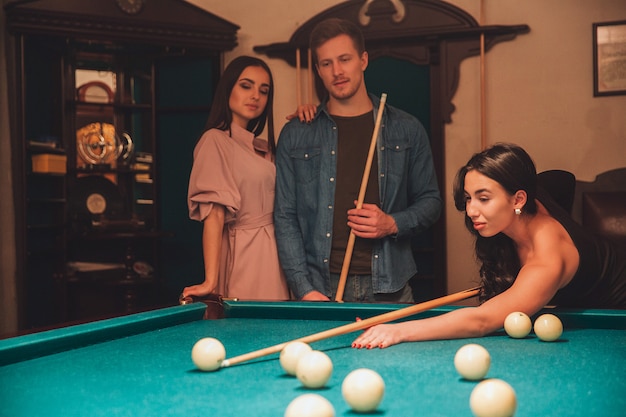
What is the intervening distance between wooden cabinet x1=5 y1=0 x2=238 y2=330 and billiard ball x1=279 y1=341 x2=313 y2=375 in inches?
114

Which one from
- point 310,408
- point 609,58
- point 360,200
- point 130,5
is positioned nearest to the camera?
point 310,408

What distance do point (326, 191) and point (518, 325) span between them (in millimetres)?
1282

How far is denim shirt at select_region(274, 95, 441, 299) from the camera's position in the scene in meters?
2.87

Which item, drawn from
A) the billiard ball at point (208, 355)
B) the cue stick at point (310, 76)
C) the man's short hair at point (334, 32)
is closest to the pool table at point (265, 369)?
the billiard ball at point (208, 355)

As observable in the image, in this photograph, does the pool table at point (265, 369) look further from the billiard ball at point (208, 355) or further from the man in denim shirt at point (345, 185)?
the man in denim shirt at point (345, 185)

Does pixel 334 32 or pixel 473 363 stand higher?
pixel 334 32

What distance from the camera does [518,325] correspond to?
5.88 ft

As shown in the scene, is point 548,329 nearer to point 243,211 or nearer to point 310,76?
point 243,211

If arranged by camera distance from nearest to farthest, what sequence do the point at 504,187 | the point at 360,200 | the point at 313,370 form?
the point at 313,370
the point at 504,187
the point at 360,200

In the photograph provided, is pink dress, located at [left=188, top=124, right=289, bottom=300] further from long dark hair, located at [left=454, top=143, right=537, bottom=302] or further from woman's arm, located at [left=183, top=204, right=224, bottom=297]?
long dark hair, located at [left=454, top=143, right=537, bottom=302]

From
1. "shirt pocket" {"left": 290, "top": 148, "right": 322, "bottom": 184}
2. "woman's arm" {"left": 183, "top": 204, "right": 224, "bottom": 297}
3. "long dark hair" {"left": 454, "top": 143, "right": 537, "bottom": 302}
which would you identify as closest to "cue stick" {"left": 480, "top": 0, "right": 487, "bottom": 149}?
"shirt pocket" {"left": 290, "top": 148, "right": 322, "bottom": 184}

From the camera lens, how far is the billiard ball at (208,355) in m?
1.45

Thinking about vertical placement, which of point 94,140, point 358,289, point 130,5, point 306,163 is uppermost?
point 130,5

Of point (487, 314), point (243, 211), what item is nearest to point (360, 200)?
point (243, 211)
